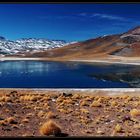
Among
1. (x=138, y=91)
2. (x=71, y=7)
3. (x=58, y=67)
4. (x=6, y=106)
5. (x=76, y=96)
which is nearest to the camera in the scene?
(x=71, y=7)

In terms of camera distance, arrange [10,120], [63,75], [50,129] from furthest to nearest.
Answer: [63,75]
[10,120]
[50,129]

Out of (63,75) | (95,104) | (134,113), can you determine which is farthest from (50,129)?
(63,75)

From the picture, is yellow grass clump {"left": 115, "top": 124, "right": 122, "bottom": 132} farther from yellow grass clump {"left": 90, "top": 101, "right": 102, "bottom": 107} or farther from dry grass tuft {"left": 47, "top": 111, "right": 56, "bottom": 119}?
yellow grass clump {"left": 90, "top": 101, "right": 102, "bottom": 107}

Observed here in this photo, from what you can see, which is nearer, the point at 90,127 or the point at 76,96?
the point at 90,127

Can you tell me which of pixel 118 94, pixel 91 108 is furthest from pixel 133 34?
pixel 118 94

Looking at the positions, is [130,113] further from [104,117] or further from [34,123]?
[34,123]

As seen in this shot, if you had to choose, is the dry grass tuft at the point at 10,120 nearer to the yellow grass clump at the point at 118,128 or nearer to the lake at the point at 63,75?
the yellow grass clump at the point at 118,128

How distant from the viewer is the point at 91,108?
15219 millimetres

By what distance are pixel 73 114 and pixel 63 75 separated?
46.7 ft

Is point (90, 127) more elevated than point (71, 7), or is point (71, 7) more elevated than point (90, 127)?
point (71, 7)

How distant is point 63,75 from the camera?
92.9ft

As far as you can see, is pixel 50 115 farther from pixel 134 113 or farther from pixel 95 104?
pixel 134 113

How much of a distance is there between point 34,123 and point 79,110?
89.2 inches

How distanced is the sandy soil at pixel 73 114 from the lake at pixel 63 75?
4.94 meters
